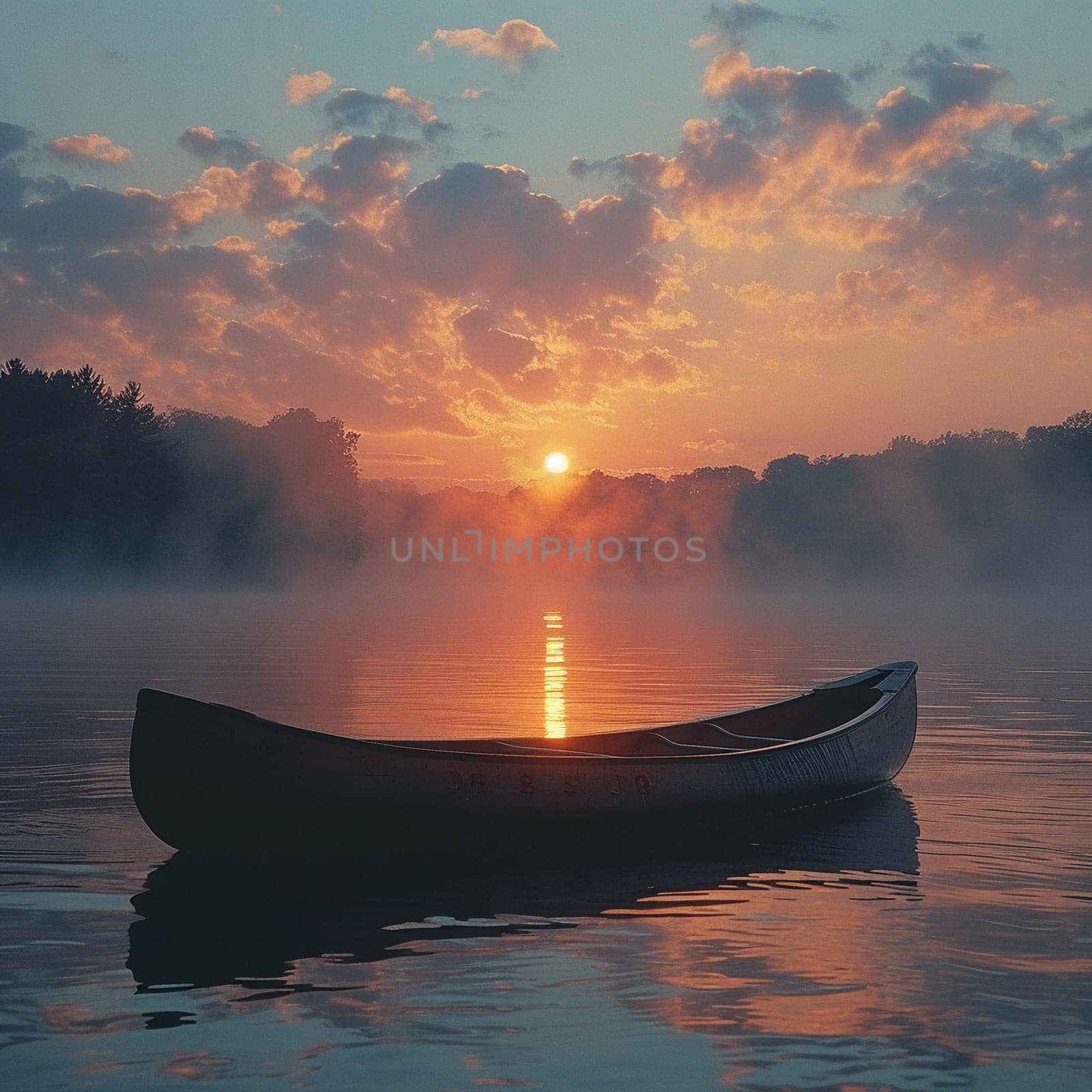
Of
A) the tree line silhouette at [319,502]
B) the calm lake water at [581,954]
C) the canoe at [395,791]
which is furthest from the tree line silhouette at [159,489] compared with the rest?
the canoe at [395,791]

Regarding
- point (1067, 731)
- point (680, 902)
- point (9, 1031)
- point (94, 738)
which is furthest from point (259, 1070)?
point (1067, 731)

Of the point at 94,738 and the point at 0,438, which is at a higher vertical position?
the point at 0,438

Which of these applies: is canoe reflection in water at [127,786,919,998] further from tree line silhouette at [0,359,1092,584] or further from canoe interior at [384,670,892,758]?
tree line silhouette at [0,359,1092,584]

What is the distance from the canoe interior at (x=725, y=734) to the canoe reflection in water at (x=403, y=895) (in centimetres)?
129

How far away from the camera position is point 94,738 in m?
17.8

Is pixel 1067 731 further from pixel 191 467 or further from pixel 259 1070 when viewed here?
pixel 191 467

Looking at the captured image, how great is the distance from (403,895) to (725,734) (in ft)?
22.1

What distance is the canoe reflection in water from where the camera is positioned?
321 inches

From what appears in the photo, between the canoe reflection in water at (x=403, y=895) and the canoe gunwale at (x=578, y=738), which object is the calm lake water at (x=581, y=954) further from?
the canoe gunwale at (x=578, y=738)

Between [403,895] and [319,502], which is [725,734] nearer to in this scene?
[403,895]

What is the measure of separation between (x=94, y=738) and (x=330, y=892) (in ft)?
30.2

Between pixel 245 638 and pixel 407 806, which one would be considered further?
pixel 245 638

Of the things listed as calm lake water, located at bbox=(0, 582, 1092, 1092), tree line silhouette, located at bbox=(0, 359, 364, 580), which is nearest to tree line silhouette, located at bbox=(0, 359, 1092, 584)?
tree line silhouette, located at bbox=(0, 359, 364, 580)

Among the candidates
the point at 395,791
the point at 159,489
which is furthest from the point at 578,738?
the point at 159,489
